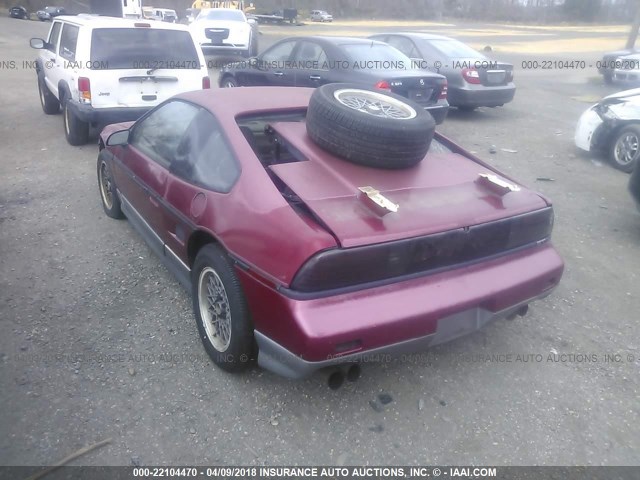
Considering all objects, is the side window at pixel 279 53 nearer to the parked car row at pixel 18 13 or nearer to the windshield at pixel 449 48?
the windshield at pixel 449 48

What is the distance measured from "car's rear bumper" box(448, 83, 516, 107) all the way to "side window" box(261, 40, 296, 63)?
3.09 metres

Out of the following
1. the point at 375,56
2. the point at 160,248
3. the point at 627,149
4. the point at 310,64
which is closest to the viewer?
the point at 160,248

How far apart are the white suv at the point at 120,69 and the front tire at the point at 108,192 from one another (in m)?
2.05

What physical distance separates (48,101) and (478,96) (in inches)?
299

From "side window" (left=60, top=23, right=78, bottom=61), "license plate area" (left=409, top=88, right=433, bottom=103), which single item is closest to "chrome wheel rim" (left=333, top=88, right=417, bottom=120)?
"license plate area" (left=409, top=88, right=433, bottom=103)

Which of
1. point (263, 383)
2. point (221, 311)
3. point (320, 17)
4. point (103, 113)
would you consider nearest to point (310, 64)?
point (103, 113)

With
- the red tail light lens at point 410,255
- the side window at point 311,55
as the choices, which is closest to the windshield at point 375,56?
the side window at point 311,55

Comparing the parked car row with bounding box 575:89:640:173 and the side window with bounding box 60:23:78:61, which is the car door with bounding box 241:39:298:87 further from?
the parked car row with bounding box 575:89:640:173

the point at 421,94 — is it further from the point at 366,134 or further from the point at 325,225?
the point at 325,225

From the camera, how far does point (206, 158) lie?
328 centimetres

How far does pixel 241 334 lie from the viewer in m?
2.87

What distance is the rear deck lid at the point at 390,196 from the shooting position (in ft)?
8.62

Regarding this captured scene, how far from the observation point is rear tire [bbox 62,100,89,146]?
728cm

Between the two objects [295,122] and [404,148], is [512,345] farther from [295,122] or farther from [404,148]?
[295,122]
